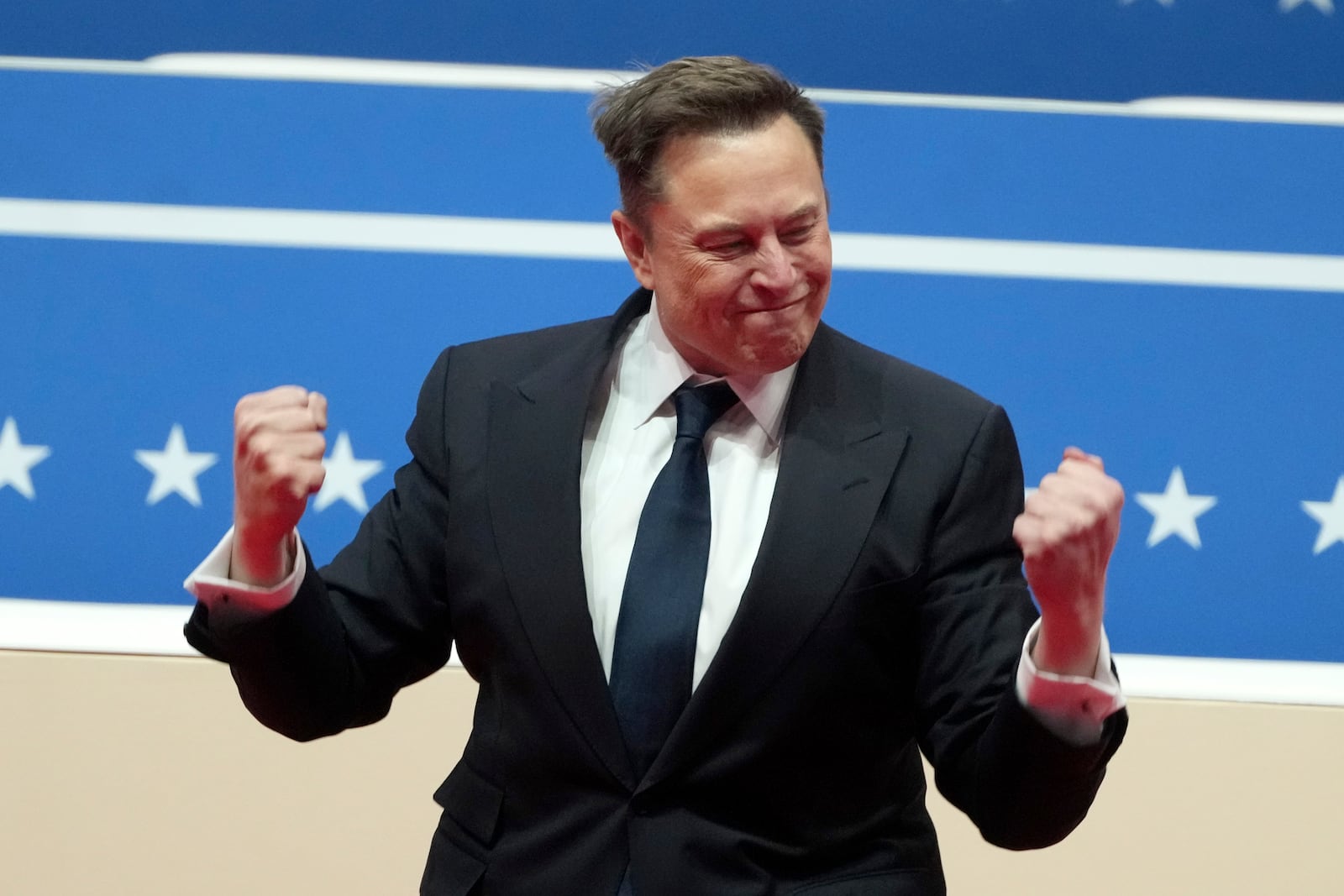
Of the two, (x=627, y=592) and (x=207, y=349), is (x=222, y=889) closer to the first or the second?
(x=207, y=349)

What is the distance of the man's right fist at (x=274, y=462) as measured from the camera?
1.27 m

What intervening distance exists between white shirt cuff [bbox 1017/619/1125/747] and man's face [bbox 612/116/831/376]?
0.37 m

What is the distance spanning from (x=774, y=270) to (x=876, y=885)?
1.82 feet

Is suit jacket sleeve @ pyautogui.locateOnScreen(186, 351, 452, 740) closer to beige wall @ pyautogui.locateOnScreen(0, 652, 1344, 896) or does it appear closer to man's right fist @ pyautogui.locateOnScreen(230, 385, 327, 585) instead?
man's right fist @ pyautogui.locateOnScreen(230, 385, 327, 585)

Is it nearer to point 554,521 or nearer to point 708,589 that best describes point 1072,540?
point 708,589

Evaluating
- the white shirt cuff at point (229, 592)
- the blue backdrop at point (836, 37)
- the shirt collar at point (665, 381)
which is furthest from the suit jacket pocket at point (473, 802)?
the blue backdrop at point (836, 37)

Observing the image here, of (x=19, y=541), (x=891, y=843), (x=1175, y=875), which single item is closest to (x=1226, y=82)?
(x=1175, y=875)

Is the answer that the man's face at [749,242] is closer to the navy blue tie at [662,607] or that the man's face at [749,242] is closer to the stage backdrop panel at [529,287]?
the navy blue tie at [662,607]

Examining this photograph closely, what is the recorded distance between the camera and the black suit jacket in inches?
52.9

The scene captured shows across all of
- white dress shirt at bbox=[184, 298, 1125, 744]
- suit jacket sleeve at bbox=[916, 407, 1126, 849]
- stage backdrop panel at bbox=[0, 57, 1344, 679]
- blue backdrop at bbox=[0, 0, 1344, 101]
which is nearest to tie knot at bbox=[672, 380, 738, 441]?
white dress shirt at bbox=[184, 298, 1125, 744]

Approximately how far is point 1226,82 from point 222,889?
1.93m

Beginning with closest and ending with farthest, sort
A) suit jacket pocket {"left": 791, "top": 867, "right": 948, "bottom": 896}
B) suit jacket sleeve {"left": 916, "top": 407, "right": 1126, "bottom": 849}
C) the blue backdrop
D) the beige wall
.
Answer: suit jacket sleeve {"left": 916, "top": 407, "right": 1126, "bottom": 849} → suit jacket pocket {"left": 791, "top": 867, "right": 948, "bottom": 896} → the blue backdrop → the beige wall

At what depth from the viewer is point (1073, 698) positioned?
1220 millimetres

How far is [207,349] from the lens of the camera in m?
2.31
